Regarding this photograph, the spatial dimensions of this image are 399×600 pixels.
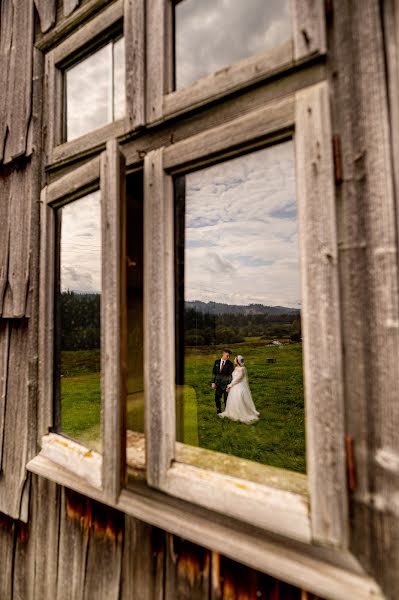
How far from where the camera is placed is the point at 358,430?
2.40 ft

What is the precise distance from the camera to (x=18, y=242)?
1.60 m

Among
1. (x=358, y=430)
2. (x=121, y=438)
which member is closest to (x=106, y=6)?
(x=121, y=438)

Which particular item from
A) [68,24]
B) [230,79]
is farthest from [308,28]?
[68,24]

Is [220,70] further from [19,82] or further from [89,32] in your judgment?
[19,82]

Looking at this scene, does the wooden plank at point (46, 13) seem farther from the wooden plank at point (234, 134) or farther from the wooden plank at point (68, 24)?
the wooden plank at point (234, 134)

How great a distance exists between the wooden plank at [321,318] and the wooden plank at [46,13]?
51.6 inches

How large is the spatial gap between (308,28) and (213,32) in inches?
19.0

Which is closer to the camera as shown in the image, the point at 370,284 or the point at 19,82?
the point at 370,284

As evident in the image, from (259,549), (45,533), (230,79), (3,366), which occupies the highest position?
(230,79)

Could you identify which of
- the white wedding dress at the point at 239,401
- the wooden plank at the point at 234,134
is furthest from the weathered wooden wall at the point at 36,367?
the white wedding dress at the point at 239,401

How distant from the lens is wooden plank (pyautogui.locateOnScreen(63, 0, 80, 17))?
1.40 meters

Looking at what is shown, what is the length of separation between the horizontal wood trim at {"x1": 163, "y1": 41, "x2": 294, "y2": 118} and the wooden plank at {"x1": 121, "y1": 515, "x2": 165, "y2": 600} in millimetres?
1263

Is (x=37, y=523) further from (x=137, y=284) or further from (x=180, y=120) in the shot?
(x=180, y=120)

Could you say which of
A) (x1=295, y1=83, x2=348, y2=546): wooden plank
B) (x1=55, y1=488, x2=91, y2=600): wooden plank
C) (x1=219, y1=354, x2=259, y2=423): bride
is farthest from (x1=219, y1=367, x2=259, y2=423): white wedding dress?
(x1=295, y1=83, x2=348, y2=546): wooden plank
